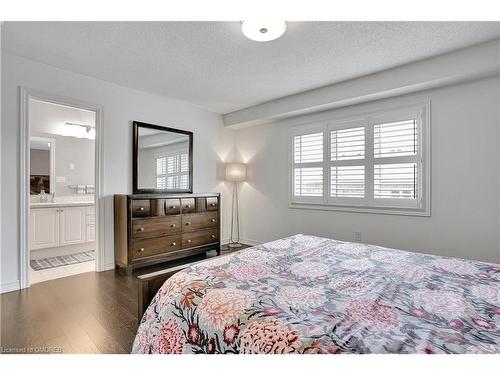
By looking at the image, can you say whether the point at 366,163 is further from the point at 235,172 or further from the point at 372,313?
the point at 372,313

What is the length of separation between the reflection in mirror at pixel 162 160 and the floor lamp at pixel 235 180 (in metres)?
0.81

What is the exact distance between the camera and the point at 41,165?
4461mm

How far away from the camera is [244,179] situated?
4.89m

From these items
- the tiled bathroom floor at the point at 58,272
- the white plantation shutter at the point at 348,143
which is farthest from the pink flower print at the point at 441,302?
the tiled bathroom floor at the point at 58,272

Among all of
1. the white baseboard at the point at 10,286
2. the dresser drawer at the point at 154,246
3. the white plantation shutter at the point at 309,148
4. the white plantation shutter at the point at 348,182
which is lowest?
the white baseboard at the point at 10,286

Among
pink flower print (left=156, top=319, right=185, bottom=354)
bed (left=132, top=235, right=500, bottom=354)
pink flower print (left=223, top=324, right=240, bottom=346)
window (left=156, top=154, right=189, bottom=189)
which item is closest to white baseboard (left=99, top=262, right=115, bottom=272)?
window (left=156, top=154, right=189, bottom=189)

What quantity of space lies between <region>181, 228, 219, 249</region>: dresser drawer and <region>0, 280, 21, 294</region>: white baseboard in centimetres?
181

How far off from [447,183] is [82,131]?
5602 mm

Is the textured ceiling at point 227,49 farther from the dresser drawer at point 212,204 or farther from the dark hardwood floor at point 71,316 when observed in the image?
the dark hardwood floor at point 71,316

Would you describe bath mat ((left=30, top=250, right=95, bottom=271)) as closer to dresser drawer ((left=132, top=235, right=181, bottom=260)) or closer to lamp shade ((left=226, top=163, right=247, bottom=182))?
dresser drawer ((left=132, top=235, right=181, bottom=260))

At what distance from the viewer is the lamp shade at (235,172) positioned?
4.76 meters

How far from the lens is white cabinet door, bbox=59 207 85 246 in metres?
4.11

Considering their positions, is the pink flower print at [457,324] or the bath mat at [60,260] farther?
the bath mat at [60,260]
